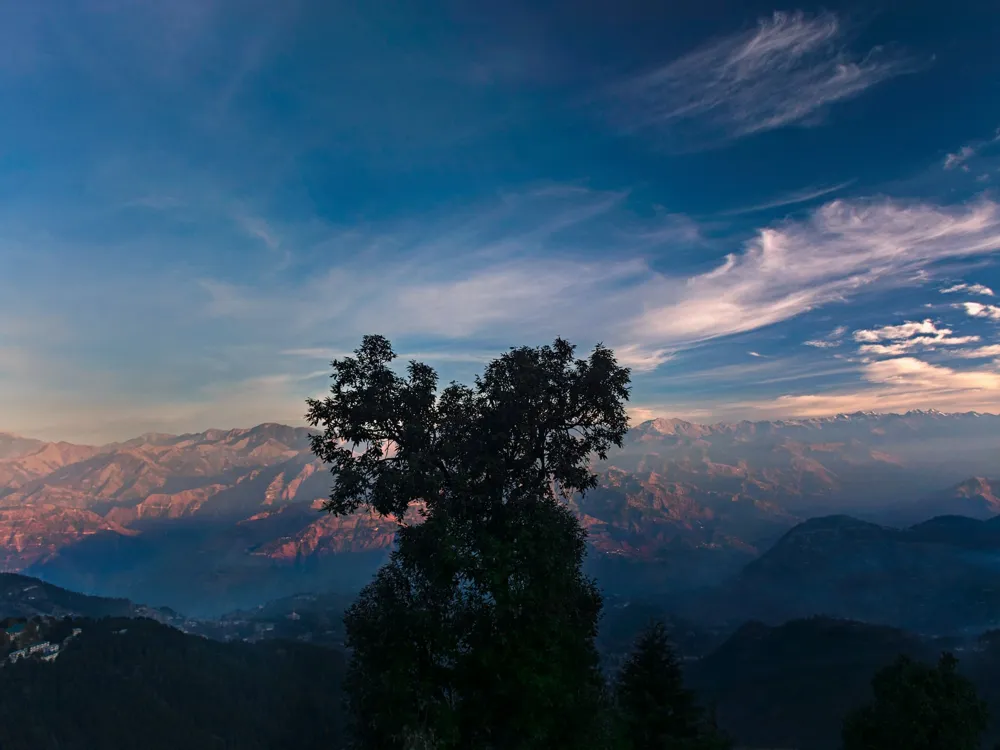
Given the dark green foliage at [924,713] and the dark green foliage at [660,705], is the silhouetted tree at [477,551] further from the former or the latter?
the dark green foliage at [924,713]

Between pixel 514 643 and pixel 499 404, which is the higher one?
pixel 499 404

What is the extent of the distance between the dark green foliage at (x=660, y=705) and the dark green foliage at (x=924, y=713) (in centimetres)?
1104

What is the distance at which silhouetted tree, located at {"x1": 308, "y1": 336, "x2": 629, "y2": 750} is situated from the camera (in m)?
20.7

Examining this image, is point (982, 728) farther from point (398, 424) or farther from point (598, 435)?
point (398, 424)

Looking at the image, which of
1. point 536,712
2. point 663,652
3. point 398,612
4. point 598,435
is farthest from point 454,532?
point 663,652

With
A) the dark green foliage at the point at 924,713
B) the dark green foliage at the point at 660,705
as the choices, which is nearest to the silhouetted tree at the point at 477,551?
the dark green foliage at the point at 660,705

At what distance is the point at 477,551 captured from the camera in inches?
907

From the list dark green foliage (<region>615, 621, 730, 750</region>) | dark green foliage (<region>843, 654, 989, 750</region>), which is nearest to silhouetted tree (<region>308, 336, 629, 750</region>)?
dark green foliage (<region>615, 621, 730, 750</region>)

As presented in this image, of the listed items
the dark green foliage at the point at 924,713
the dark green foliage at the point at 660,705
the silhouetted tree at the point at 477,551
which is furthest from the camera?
the dark green foliage at the point at 660,705

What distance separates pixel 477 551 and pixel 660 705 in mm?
34054

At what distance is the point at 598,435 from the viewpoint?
2962 cm

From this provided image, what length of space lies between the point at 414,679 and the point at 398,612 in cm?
260

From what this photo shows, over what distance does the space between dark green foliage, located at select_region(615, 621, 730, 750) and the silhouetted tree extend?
22.7 metres

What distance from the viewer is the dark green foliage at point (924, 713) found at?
3803 cm
